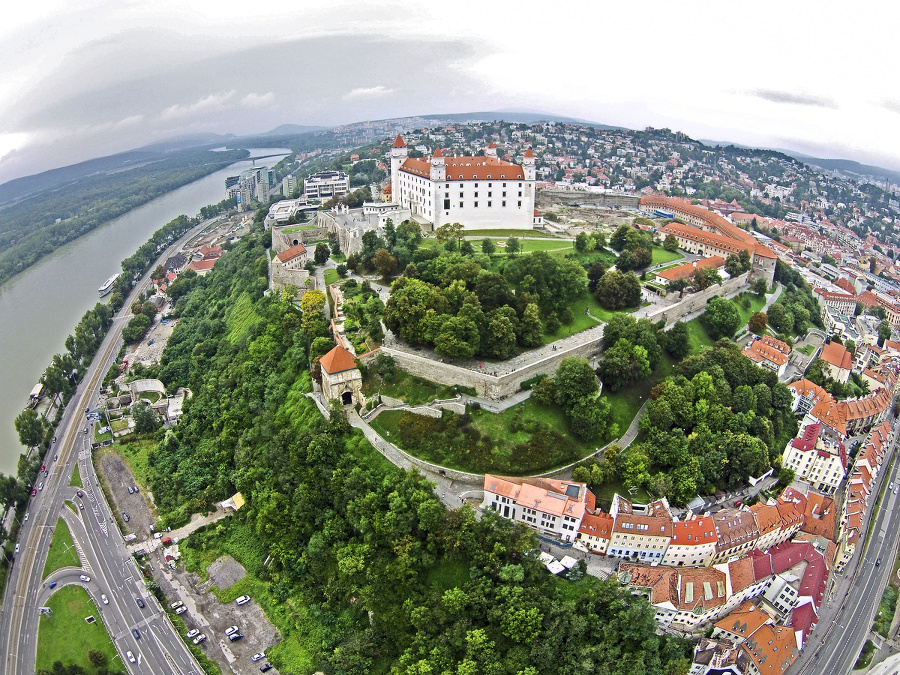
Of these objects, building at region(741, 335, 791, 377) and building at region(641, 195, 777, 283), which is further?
building at region(641, 195, 777, 283)

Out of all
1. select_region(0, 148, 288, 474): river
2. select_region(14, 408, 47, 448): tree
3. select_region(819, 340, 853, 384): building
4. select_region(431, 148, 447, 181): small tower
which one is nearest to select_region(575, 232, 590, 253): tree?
select_region(431, 148, 447, 181): small tower

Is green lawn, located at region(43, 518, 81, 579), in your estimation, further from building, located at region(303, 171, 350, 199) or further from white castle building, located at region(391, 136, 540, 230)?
building, located at region(303, 171, 350, 199)

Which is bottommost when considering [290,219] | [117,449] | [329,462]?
[117,449]

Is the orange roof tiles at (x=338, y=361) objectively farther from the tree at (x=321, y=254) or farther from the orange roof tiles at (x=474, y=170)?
the orange roof tiles at (x=474, y=170)

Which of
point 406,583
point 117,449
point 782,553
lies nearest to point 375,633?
point 406,583

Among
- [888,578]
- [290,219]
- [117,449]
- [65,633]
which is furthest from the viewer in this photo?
[290,219]

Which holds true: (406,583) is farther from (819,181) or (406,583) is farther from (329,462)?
(819,181)
